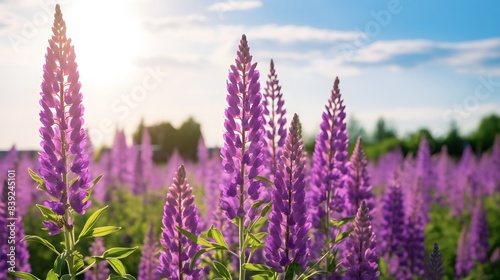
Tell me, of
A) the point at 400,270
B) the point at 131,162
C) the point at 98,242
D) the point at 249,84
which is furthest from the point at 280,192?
the point at 131,162

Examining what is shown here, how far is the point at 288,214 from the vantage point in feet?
14.5

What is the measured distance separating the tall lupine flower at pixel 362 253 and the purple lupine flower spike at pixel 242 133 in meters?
1.02

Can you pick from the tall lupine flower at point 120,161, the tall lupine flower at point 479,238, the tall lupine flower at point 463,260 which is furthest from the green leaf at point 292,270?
the tall lupine flower at point 120,161

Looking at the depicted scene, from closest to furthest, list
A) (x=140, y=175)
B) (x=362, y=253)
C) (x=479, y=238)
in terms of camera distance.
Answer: (x=362, y=253), (x=479, y=238), (x=140, y=175)

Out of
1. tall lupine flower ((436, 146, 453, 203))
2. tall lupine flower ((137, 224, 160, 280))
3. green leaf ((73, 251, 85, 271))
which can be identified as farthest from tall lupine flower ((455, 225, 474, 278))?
tall lupine flower ((436, 146, 453, 203))

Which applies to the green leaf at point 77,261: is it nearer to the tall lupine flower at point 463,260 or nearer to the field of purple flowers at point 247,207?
the field of purple flowers at point 247,207

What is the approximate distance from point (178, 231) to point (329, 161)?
78.3 inches

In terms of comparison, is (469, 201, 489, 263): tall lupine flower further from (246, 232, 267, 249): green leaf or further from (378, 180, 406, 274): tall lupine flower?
(246, 232, 267, 249): green leaf

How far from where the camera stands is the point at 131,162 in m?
18.6

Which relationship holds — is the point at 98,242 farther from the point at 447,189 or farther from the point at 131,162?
the point at 447,189

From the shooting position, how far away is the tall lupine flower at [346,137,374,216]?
6.34 meters

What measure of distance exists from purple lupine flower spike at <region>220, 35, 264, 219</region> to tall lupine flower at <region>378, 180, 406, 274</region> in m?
3.29

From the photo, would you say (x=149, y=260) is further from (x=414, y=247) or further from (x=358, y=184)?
(x=414, y=247)

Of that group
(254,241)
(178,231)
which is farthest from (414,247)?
(178,231)
